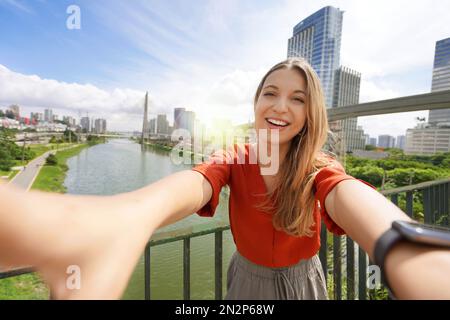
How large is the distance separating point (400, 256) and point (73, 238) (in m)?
0.55

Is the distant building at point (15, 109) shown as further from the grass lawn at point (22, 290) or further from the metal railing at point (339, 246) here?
the metal railing at point (339, 246)

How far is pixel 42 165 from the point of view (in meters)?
33.1

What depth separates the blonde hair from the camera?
89 centimetres

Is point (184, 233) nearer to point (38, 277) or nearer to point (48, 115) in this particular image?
point (38, 277)

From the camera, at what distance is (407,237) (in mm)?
439

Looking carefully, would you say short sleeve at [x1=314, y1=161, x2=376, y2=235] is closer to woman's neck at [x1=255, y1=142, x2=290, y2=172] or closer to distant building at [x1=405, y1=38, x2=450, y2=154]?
woman's neck at [x1=255, y1=142, x2=290, y2=172]

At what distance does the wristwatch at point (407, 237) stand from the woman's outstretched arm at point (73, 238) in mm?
437

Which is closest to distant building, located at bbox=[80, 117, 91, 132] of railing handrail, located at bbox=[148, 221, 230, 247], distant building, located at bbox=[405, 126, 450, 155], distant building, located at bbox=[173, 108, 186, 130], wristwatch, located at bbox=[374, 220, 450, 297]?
distant building, located at bbox=[173, 108, 186, 130]

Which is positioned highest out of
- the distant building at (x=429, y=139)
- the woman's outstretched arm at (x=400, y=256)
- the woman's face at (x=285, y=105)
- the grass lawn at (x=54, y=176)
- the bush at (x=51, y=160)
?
the distant building at (x=429, y=139)

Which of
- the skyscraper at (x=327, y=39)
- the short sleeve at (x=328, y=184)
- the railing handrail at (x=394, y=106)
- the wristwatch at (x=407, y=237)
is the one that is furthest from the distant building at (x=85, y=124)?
the wristwatch at (x=407, y=237)

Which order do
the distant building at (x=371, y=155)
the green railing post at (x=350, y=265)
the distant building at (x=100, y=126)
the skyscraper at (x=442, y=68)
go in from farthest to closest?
1. the distant building at (x=100, y=126)
2. the distant building at (x=371, y=155)
3. the skyscraper at (x=442, y=68)
4. the green railing post at (x=350, y=265)

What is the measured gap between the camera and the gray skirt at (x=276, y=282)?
35.9 inches

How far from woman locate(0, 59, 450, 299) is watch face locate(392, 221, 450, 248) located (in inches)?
0.9

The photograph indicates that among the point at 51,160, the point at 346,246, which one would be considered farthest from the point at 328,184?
the point at 51,160
